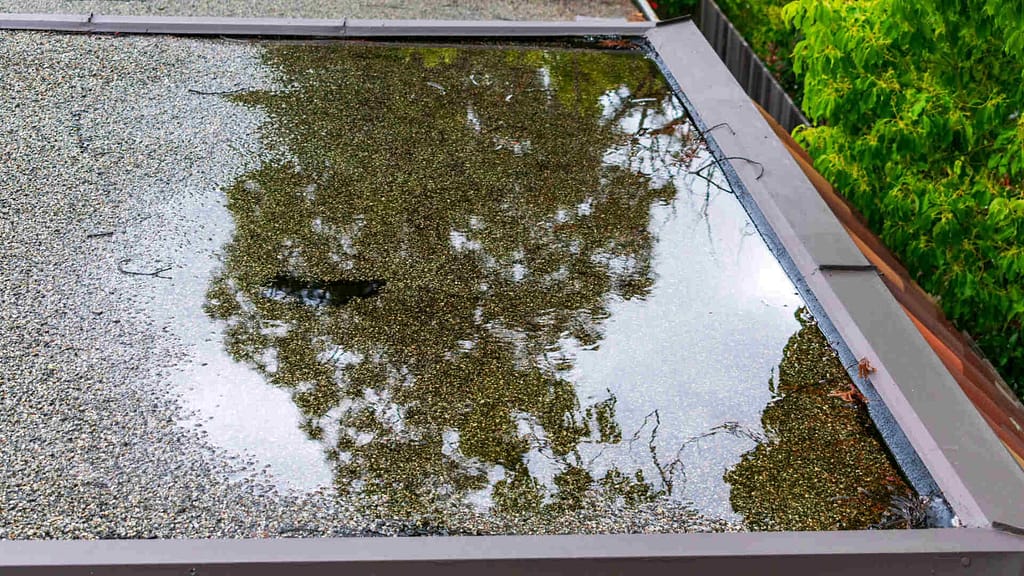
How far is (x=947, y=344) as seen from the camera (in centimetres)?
427

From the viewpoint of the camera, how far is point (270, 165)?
436 cm

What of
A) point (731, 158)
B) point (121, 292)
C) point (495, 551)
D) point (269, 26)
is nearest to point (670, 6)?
point (269, 26)

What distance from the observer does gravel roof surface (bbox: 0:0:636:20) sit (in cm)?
643

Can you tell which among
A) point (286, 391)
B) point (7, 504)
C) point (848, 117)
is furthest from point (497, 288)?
point (848, 117)

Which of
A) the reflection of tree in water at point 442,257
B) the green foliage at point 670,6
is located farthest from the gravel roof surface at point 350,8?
the green foliage at point 670,6

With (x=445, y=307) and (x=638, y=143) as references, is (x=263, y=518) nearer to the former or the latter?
(x=445, y=307)

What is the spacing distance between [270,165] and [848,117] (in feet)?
10.2

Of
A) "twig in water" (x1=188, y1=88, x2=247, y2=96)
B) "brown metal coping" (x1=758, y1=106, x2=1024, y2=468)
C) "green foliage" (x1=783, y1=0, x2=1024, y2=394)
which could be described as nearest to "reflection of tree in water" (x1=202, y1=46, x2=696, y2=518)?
"twig in water" (x1=188, y1=88, x2=247, y2=96)

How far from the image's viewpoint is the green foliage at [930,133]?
16.2 ft

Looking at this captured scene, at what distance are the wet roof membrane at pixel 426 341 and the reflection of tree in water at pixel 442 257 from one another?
12 millimetres

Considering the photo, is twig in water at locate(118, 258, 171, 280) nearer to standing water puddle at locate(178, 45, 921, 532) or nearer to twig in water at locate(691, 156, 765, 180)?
standing water puddle at locate(178, 45, 921, 532)

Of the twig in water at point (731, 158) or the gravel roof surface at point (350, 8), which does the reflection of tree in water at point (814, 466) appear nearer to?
the twig in water at point (731, 158)

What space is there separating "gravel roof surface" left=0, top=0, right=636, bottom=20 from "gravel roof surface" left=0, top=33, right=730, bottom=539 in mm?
953

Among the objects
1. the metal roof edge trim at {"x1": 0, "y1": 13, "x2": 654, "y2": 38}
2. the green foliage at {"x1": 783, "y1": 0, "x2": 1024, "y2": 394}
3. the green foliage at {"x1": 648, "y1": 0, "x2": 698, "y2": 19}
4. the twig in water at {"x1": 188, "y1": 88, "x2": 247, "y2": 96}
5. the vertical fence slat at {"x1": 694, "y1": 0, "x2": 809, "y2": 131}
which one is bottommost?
the vertical fence slat at {"x1": 694, "y1": 0, "x2": 809, "y2": 131}
